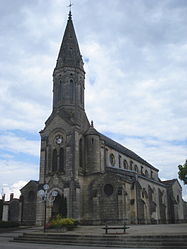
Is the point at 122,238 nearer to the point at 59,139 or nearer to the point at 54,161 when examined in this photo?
the point at 54,161

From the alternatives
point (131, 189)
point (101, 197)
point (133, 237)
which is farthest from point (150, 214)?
point (133, 237)

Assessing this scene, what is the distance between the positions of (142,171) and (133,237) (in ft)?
146

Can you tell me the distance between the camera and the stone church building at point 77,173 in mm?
37281

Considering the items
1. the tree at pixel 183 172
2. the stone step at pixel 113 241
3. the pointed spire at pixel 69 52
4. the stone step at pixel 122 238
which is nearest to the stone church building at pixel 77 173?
the pointed spire at pixel 69 52

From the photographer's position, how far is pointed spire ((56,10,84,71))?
4697 centimetres

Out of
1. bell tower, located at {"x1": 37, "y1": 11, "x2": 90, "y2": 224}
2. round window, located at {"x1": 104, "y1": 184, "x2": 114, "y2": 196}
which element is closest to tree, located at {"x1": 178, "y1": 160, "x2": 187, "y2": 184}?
round window, located at {"x1": 104, "y1": 184, "x2": 114, "y2": 196}

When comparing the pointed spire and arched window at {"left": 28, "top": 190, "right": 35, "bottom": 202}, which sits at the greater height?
the pointed spire

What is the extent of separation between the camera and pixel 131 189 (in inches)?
1550

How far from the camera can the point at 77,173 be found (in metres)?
38.9

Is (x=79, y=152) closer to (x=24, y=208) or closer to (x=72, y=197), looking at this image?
(x=72, y=197)

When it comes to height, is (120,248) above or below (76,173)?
below

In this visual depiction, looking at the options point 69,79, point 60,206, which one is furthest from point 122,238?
point 69,79

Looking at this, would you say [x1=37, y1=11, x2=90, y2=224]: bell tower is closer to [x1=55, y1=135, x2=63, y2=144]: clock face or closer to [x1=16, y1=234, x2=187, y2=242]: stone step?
[x1=55, y1=135, x2=63, y2=144]: clock face

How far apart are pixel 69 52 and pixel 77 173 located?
2080cm
